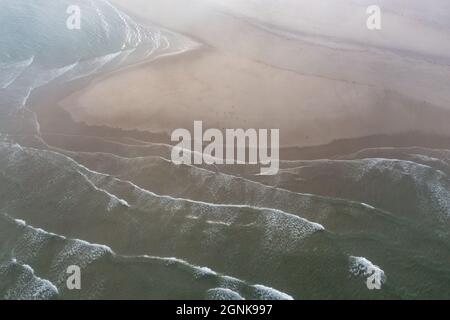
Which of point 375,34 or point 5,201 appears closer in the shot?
point 5,201

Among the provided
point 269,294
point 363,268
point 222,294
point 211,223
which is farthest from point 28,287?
point 363,268

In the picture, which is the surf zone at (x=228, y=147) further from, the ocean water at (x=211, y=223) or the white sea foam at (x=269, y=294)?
the white sea foam at (x=269, y=294)

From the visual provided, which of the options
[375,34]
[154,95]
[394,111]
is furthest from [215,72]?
[375,34]

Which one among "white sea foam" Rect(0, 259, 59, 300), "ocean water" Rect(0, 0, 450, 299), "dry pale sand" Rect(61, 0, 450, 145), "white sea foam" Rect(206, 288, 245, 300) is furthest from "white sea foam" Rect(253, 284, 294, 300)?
"dry pale sand" Rect(61, 0, 450, 145)

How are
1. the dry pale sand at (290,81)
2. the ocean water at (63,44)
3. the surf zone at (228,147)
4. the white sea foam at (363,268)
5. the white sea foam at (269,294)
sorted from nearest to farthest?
the white sea foam at (269,294) → the white sea foam at (363,268) → the surf zone at (228,147) → the dry pale sand at (290,81) → the ocean water at (63,44)

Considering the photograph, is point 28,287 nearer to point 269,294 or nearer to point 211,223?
point 211,223

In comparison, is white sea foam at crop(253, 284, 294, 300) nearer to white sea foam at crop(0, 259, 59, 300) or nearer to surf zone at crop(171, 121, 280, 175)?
surf zone at crop(171, 121, 280, 175)

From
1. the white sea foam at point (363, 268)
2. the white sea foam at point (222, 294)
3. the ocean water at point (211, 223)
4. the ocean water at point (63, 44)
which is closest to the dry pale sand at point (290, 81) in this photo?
the ocean water at point (63, 44)
